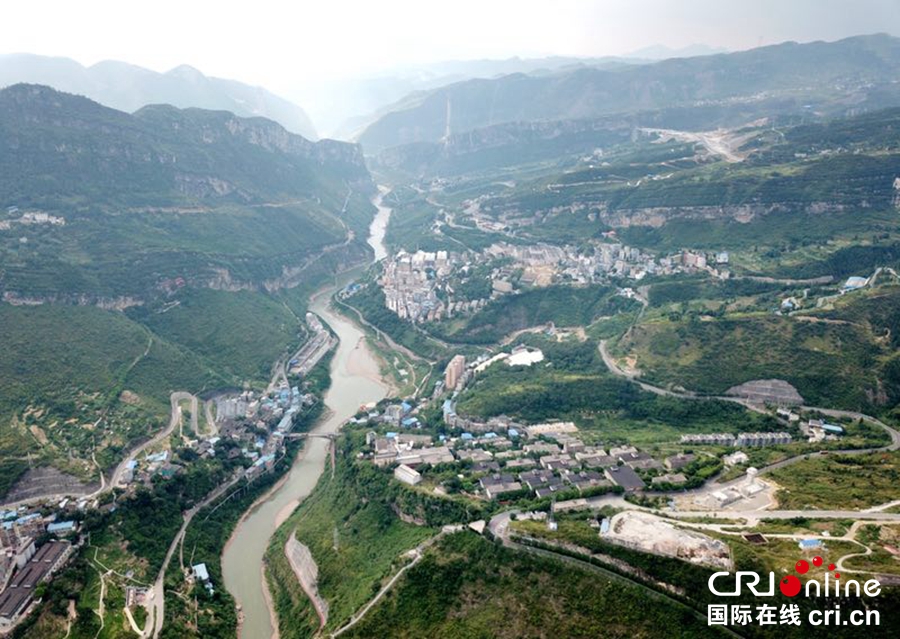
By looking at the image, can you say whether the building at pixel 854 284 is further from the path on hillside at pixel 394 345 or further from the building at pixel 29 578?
the building at pixel 29 578

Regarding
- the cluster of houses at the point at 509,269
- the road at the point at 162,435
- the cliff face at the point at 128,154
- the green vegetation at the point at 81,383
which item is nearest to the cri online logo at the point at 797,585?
the road at the point at 162,435

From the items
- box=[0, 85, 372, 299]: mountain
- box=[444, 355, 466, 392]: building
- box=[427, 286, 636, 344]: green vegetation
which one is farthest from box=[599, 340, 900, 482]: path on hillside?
box=[0, 85, 372, 299]: mountain

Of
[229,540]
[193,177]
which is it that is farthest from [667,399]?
[193,177]

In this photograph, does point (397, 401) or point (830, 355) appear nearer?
point (830, 355)

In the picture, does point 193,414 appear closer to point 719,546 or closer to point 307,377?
point 307,377

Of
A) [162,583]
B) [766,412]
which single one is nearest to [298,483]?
[162,583]

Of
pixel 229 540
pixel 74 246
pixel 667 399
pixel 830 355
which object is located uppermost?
pixel 74 246

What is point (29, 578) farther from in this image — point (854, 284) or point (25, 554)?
point (854, 284)

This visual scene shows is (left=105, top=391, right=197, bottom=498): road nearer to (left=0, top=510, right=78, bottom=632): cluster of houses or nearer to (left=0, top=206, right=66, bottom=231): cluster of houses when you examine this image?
(left=0, top=510, right=78, bottom=632): cluster of houses
